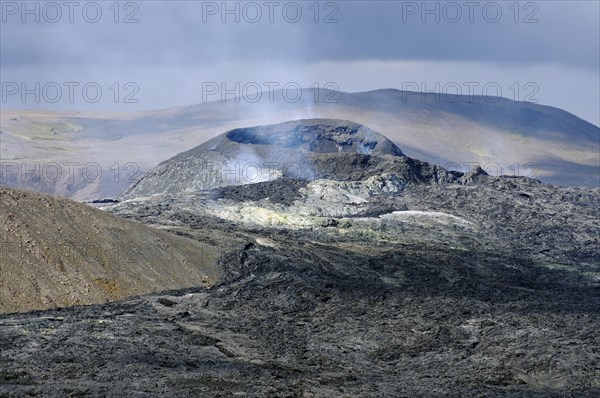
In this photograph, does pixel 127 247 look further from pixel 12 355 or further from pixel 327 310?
pixel 12 355

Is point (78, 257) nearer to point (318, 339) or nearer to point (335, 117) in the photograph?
point (318, 339)

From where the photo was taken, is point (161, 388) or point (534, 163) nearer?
point (161, 388)

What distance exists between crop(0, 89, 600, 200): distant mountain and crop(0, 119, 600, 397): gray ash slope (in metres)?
53.2

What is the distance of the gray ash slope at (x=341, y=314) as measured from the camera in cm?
2189

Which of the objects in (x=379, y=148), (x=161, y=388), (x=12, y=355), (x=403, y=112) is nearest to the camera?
(x=161, y=388)

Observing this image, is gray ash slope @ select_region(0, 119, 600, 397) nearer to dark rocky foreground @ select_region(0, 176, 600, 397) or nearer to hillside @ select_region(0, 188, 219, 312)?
dark rocky foreground @ select_region(0, 176, 600, 397)

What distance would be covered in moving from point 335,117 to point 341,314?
104900mm

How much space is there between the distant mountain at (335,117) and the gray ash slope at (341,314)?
53.2 meters

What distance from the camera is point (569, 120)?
16488cm

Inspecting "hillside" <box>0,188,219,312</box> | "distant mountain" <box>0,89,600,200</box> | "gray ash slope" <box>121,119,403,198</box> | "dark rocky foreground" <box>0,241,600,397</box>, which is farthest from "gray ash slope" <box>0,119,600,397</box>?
"distant mountain" <box>0,89,600,200</box>

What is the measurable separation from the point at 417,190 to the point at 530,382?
33.3m

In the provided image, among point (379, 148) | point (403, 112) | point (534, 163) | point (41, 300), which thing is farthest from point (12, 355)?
point (403, 112)

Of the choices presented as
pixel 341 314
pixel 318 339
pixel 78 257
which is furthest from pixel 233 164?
pixel 318 339

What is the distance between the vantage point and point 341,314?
95.4 feet
